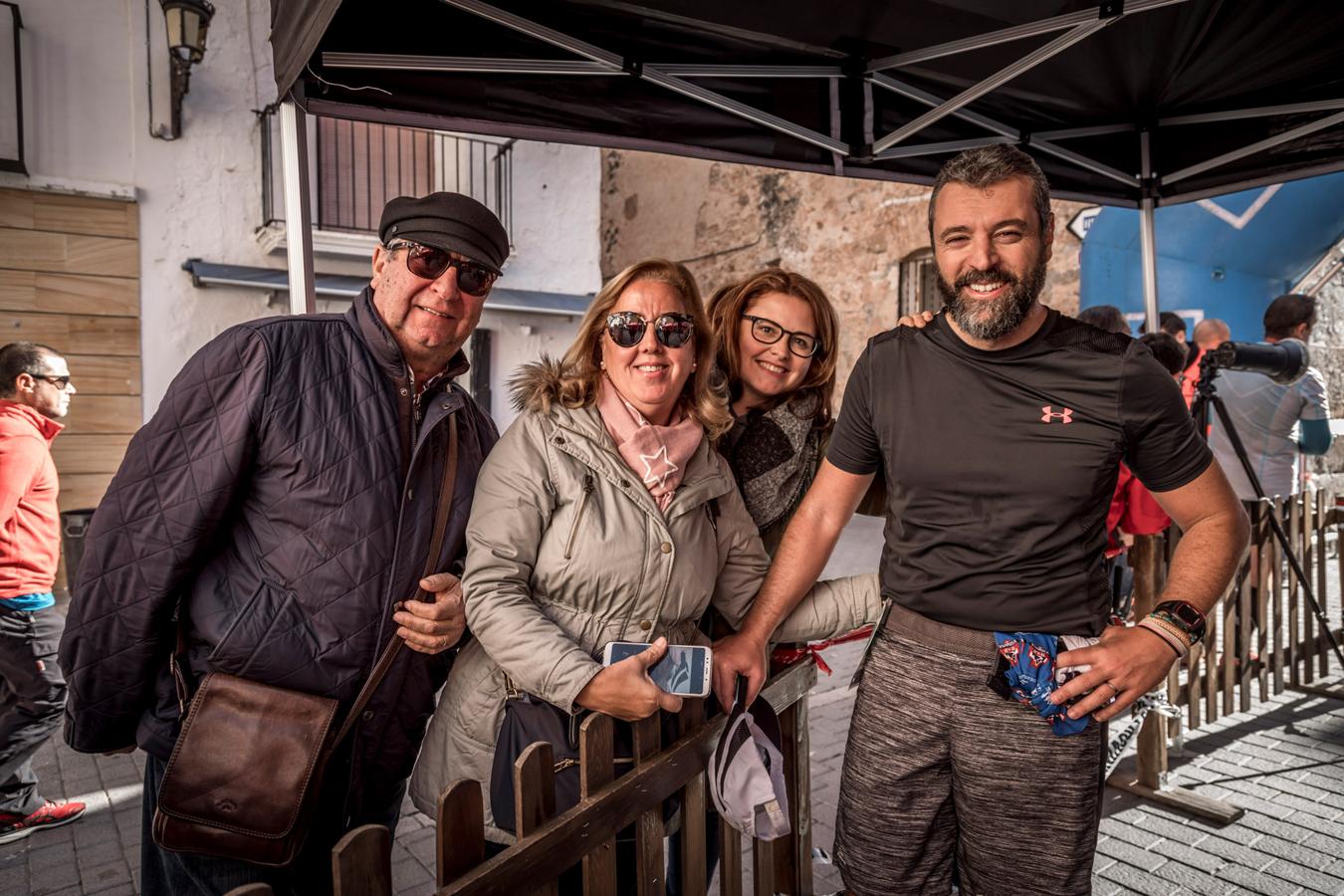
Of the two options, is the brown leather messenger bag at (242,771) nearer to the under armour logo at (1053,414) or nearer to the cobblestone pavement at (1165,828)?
the cobblestone pavement at (1165,828)

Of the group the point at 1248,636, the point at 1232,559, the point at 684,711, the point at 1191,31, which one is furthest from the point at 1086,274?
the point at 684,711

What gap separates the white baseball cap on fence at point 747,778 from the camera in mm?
1961

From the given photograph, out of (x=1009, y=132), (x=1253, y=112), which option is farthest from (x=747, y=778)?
(x=1253, y=112)

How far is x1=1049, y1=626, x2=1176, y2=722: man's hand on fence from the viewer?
1.75m

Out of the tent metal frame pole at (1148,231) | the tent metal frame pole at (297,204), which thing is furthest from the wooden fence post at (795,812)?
the tent metal frame pole at (1148,231)

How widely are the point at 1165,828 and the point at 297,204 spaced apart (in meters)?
4.12

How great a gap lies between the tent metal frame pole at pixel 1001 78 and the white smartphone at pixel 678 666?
2.39 meters

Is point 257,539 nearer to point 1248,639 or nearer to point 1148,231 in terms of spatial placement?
point 1148,231

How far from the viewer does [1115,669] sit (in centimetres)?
175

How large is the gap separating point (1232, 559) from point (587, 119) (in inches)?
102

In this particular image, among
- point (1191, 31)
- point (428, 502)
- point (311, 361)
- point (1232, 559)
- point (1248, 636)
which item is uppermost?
point (1191, 31)

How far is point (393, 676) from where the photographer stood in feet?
6.26

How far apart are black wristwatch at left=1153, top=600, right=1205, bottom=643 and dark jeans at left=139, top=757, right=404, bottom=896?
6.37 feet

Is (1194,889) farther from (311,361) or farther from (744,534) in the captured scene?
(311,361)
